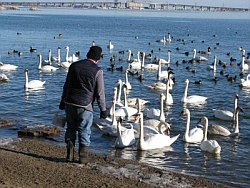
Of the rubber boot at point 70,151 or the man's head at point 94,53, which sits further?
the rubber boot at point 70,151

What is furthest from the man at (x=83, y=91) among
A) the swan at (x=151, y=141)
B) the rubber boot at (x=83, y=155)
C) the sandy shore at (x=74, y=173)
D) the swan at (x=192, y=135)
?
the swan at (x=192, y=135)

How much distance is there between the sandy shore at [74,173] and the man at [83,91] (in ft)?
2.44

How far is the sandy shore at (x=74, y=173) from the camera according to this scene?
8578mm

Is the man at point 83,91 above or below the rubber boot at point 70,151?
above

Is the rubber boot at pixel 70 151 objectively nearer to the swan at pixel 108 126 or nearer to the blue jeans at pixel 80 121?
the blue jeans at pixel 80 121

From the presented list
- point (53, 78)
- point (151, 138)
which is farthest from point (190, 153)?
point (53, 78)

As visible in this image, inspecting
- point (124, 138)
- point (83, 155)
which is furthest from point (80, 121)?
point (124, 138)

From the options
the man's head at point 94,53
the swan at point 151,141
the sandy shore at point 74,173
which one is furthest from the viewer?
the swan at point 151,141

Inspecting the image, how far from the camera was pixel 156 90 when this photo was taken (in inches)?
974

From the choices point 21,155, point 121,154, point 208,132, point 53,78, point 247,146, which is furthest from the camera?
point 53,78

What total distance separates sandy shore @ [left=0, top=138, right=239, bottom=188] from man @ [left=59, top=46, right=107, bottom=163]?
2.44 ft

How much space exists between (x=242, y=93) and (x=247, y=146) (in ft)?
34.9

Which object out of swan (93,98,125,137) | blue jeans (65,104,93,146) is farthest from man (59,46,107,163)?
swan (93,98,125,137)

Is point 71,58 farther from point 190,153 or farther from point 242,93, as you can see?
point 190,153
